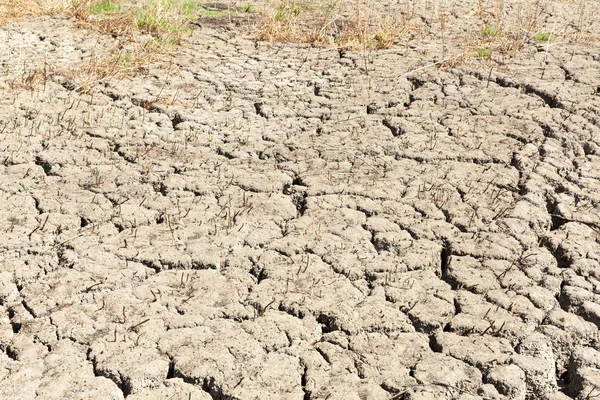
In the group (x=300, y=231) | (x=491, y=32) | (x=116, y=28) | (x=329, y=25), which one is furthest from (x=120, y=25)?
(x=300, y=231)

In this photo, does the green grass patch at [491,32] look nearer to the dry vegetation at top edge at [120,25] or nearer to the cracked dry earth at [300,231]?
the cracked dry earth at [300,231]

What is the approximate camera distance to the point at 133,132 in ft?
16.1

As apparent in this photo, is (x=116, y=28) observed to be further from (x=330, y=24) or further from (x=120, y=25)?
(x=330, y=24)

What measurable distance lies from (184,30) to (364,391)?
12.9ft

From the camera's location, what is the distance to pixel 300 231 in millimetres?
4051

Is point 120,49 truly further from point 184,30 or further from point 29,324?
point 29,324

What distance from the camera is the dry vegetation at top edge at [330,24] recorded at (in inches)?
237

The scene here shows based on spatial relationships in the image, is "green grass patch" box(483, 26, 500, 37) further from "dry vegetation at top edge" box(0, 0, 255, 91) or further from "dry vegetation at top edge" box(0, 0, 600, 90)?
"dry vegetation at top edge" box(0, 0, 255, 91)

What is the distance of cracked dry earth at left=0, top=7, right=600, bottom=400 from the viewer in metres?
3.24

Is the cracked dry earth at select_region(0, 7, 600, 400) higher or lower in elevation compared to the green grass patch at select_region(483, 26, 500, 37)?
lower

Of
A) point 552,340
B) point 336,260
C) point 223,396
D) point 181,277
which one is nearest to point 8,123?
point 181,277

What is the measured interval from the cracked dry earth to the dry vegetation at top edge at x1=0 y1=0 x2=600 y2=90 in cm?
25

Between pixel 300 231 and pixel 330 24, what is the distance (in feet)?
9.92

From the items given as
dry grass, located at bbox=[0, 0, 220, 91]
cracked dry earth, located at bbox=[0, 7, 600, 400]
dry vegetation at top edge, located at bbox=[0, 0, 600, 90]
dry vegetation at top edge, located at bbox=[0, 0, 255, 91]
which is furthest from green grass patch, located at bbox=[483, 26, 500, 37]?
dry grass, located at bbox=[0, 0, 220, 91]
